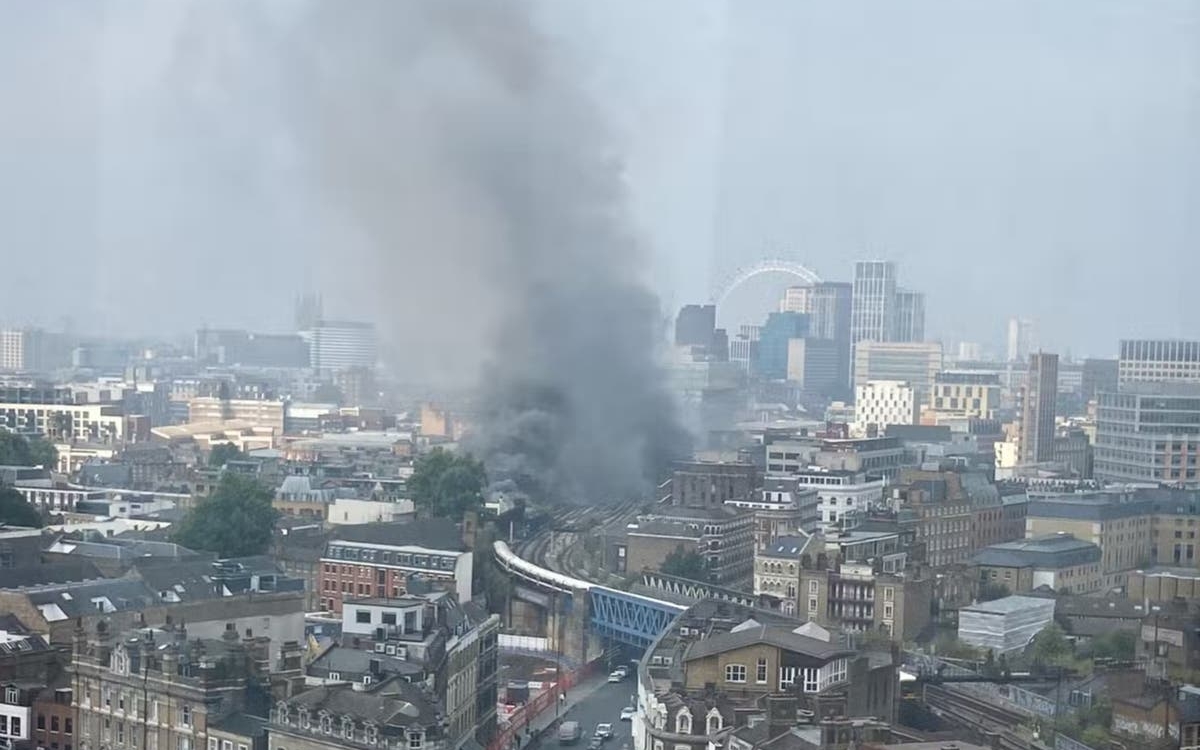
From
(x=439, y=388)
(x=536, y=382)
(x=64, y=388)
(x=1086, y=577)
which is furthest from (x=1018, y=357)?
(x=1086, y=577)

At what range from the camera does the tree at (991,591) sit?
2023 centimetres

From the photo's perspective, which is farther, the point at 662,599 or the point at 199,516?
the point at 199,516

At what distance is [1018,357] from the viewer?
4306 centimetres

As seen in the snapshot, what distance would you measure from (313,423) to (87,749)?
111ft

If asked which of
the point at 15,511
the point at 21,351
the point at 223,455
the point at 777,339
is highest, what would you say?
the point at 777,339

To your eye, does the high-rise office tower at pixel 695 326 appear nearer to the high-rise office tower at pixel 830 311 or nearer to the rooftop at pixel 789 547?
the high-rise office tower at pixel 830 311

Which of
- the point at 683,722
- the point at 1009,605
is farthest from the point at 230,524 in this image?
the point at 683,722

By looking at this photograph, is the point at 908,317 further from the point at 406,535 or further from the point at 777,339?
the point at 406,535

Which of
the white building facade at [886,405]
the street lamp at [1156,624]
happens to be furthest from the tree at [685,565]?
the white building facade at [886,405]

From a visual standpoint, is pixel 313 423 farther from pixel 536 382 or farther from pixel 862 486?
pixel 862 486

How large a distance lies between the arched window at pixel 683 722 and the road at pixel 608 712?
2464mm

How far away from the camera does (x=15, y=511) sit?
21.1m

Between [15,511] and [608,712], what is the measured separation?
651 centimetres

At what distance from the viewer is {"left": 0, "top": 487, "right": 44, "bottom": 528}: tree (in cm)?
2092
